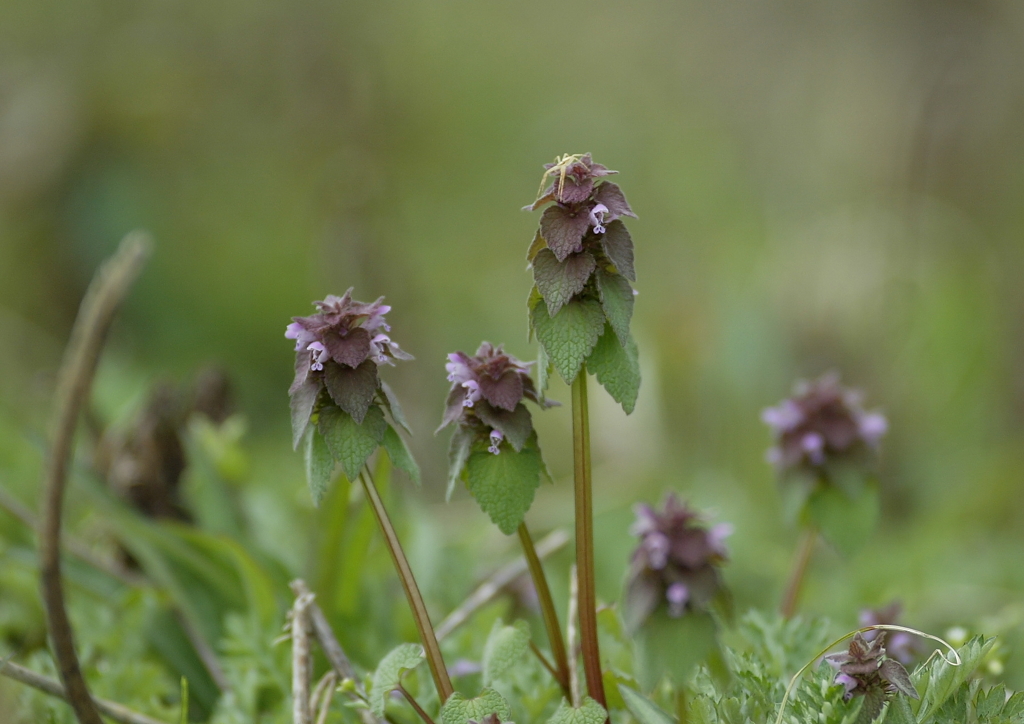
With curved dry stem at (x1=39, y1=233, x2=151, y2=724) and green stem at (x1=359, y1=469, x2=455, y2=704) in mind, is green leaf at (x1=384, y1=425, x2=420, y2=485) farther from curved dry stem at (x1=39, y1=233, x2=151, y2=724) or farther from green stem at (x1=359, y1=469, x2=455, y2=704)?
curved dry stem at (x1=39, y1=233, x2=151, y2=724)

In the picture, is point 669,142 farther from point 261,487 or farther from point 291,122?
point 261,487

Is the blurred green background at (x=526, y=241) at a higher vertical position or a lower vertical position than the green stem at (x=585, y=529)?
higher

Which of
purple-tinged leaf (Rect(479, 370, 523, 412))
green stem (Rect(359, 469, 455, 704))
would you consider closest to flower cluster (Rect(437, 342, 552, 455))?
purple-tinged leaf (Rect(479, 370, 523, 412))

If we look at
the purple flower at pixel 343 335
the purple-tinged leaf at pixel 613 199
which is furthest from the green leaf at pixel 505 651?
the purple-tinged leaf at pixel 613 199

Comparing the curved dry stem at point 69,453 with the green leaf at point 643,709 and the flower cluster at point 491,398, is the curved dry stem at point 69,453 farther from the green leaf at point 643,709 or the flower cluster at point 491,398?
the green leaf at point 643,709

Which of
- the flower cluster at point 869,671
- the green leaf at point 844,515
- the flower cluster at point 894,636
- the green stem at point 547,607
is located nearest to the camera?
the flower cluster at point 869,671
